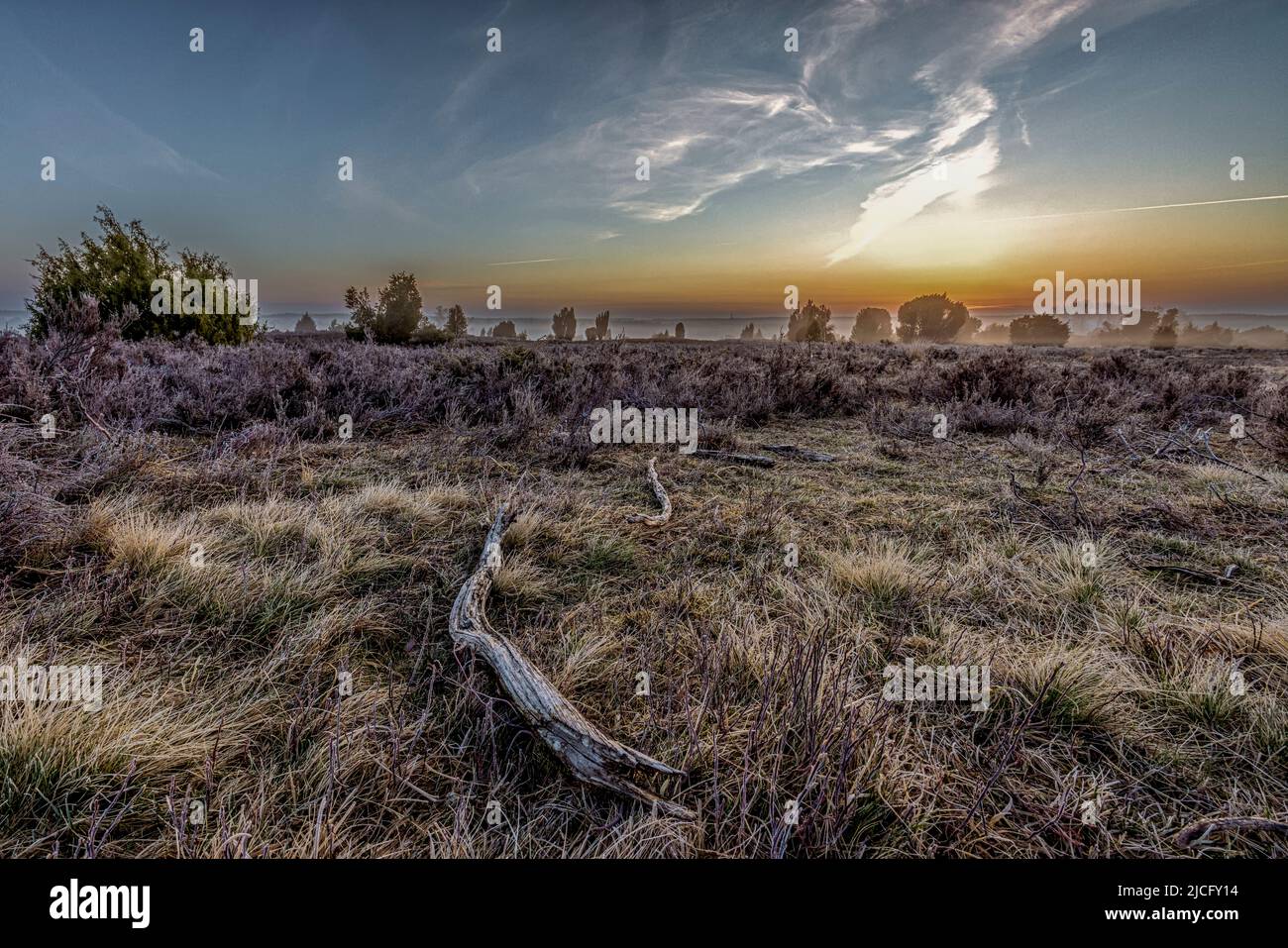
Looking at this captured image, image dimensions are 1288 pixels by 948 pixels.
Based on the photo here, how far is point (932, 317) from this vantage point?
313ft

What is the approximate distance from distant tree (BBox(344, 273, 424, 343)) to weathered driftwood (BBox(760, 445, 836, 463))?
62.2 feet

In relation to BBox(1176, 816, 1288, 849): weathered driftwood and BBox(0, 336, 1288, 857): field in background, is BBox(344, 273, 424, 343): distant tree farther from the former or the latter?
BBox(1176, 816, 1288, 849): weathered driftwood

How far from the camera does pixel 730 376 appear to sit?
10.6 meters

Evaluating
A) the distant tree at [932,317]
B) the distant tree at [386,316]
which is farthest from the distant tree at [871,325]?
the distant tree at [386,316]

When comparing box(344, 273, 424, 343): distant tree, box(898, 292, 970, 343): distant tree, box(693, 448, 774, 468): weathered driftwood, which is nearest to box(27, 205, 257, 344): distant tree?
box(344, 273, 424, 343): distant tree

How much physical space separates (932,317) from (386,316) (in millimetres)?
103366

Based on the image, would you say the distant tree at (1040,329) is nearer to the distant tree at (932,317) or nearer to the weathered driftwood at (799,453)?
the distant tree at (932,317)

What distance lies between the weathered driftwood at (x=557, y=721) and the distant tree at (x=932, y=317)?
107m

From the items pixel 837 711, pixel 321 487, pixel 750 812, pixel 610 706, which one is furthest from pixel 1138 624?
pixel 321 487

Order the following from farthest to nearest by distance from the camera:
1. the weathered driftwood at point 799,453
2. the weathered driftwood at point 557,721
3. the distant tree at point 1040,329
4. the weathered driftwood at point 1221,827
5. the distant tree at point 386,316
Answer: the distant tree at point 1040,329
the distant tree at point 386,316
the weathered driftwood at point 799,453
the weathered driftwood at point 557,721
the weathered driftwood at point 1221,827

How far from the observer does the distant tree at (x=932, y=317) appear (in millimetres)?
94625

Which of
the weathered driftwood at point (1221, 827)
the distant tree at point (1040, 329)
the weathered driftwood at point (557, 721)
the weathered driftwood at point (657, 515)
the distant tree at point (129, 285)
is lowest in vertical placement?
the weathered driftwood at point (1221, 827)

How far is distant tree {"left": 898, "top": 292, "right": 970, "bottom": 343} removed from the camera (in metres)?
94.6

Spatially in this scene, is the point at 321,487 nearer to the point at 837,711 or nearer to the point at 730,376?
the point at 837,711
